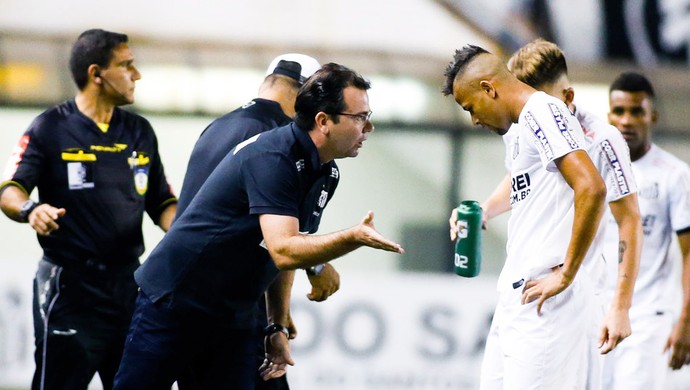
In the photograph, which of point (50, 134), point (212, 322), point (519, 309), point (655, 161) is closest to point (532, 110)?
point (519, 309)

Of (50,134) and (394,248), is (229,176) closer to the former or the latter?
(394,248)

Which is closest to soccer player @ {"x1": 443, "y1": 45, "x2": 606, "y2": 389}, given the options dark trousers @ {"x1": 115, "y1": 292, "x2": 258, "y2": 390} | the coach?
the coach

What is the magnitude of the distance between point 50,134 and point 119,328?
1.05 m

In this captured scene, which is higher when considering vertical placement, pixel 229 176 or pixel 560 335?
pixel 229 176

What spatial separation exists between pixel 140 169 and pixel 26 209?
2.33ft

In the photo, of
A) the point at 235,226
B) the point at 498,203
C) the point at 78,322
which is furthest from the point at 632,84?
the point at 78,322

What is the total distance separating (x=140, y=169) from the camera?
662 cm

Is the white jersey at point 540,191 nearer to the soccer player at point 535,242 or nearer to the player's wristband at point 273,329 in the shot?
the soccer player at point 535,242

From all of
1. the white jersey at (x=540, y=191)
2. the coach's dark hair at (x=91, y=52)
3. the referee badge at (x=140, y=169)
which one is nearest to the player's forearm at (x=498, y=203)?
the white jersey at (x=540, y=191)

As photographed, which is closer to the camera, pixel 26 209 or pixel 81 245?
pixel 26 209

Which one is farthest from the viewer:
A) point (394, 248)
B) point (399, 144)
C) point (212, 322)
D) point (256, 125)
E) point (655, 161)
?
point (399, 144)

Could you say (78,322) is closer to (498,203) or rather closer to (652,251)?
(498,203)

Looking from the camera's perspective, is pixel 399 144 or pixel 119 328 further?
pixel 399 144

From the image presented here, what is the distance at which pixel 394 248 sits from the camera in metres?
4.39
